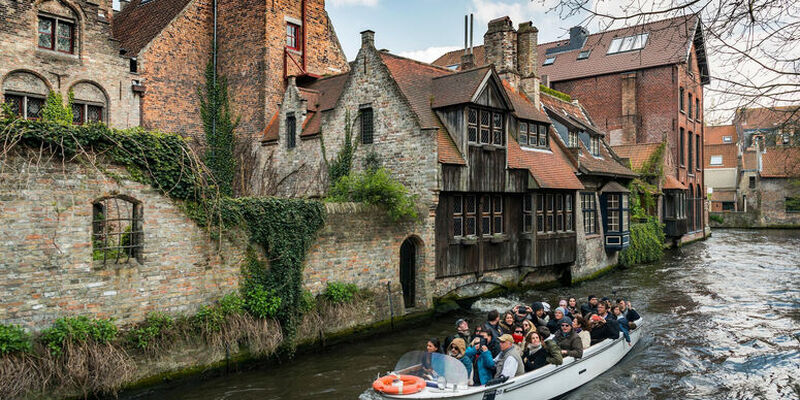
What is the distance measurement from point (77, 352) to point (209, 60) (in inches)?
692

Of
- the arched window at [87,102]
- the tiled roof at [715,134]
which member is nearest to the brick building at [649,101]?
the tiled roof at [715,134]

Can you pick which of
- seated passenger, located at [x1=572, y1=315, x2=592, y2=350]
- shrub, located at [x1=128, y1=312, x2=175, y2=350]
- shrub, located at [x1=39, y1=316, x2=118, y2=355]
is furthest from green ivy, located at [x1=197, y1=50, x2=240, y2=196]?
seated passenger, located at [x1=572, y1=315, x2=592, y2=350]

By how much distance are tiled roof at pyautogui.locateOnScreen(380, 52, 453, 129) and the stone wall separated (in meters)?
7.51

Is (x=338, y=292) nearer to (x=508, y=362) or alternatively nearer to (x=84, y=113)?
(x=508, y=362)

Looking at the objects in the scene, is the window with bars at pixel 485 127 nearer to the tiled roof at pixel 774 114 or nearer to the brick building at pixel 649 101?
the tiled roof at pixel 774 114

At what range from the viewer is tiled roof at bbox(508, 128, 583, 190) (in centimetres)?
1830

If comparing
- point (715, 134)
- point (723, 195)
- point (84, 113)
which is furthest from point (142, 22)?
point (715, 134)

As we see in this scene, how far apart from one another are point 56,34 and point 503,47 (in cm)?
1581

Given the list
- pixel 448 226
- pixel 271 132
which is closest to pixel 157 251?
pixel 448 226

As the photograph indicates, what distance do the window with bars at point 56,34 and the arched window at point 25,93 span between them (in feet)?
3.65

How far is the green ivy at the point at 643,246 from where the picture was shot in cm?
2622

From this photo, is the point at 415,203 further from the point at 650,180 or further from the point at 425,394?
the point at 650,180

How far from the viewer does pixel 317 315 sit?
42.6ft

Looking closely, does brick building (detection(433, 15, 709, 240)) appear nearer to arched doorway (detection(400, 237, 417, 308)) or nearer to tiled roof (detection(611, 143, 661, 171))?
tiled roof (detection(611, 143, 661, 171))
